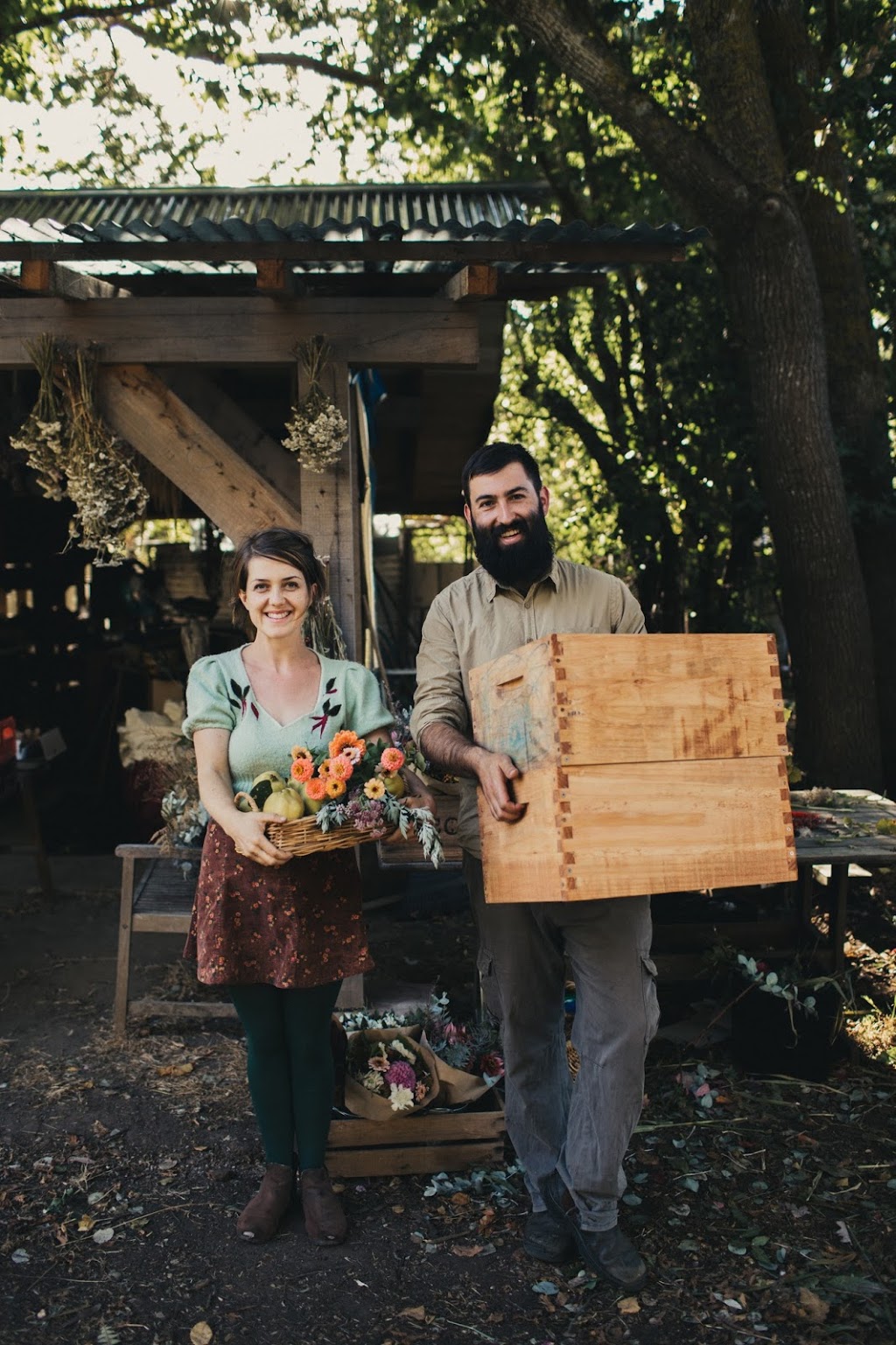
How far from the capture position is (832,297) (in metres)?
7.09

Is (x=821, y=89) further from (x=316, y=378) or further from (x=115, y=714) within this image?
(x=115, y=714)

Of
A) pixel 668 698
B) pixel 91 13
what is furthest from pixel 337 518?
pixel 91 13

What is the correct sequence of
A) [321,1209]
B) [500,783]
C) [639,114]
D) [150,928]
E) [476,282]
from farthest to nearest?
[639,114], [150,928], [476,282], [321,1209], [500,783]

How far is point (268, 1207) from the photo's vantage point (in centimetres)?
323

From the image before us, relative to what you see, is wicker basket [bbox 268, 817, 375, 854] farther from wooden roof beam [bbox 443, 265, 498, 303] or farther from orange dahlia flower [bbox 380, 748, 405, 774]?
wooden roof beam [bbox 443, 265, 498, 303]

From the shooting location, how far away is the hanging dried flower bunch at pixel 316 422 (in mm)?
4434

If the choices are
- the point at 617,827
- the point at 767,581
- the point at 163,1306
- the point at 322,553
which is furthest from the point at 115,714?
the point at 617,827

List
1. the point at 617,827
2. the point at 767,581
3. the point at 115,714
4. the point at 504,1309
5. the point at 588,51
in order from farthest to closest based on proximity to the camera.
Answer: the point at 767,581, the point at 115,714, the point at 588,51, the point at 504,1309, the point at 617,827

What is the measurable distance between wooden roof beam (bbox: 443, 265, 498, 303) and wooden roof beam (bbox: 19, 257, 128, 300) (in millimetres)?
1410

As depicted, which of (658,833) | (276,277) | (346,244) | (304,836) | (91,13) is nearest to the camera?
(658,833)

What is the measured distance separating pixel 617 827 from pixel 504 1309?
1350 mm

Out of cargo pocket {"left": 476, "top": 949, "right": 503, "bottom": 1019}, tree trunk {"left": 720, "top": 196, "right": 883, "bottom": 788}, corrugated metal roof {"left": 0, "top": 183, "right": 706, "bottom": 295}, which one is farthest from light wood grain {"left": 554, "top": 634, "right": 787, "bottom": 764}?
tree trunk {"left": 720, "top": 196, "right": 883, "bottom": 788}

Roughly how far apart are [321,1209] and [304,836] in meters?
1.16

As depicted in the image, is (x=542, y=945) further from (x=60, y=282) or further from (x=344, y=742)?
(x=60, y=282)
